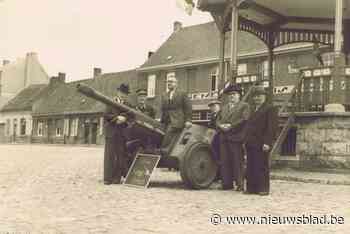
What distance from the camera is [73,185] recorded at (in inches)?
344

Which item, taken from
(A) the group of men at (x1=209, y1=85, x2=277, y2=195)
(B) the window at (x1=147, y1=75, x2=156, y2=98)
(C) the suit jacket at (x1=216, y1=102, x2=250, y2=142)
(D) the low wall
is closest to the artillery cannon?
(A) the group of men at (x1=209, y1=85, x2=277, y2=195)

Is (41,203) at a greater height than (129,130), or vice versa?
(129,130)

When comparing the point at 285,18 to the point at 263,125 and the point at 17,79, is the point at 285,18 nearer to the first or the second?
the point at 263,125

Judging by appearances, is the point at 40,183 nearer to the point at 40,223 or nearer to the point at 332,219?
the point at 40,223

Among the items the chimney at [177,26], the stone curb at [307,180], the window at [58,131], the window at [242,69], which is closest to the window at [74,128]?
the window at [58,131]

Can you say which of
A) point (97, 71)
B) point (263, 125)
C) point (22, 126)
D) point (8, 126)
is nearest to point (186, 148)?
point (263, 125)

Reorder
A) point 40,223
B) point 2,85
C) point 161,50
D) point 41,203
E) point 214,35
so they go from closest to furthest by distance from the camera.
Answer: point 40,223 < point 41,203 < point 214,35 < point 161,50 < point 2,85

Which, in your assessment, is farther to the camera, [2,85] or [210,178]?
[2,85]

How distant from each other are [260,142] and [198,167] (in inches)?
48.1

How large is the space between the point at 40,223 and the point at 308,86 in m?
8.23

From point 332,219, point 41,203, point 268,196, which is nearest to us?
point 332,219

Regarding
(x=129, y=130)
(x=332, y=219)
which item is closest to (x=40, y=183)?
(x=129, y=130)

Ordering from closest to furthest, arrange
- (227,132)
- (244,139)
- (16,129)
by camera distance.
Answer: (244,139) < (227,132) < (16,129)

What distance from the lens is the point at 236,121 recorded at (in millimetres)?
8383
